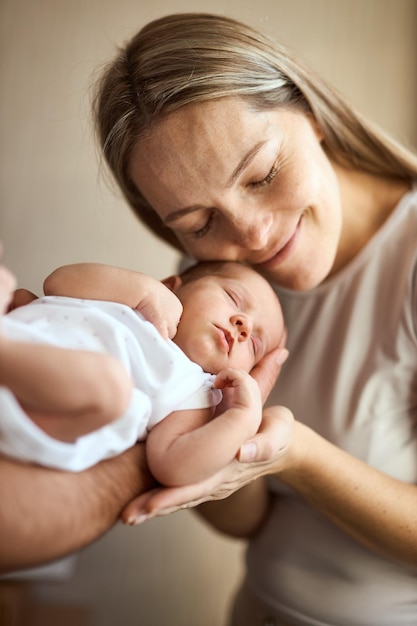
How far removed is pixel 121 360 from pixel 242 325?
0.29 metres

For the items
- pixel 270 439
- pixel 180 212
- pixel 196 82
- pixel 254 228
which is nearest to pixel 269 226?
pixel 254 228

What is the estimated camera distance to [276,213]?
1145 mm

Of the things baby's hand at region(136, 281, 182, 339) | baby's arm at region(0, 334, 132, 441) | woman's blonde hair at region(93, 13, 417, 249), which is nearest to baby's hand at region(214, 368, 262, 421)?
baby's hand at region(136, 281, 182, 339)

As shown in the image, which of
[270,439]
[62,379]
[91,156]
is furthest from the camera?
[91,156]

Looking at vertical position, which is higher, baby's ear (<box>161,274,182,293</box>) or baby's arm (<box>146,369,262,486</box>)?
baby's ear (<box>161,274,182,293</box>)

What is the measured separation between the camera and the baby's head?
1041 millimetres

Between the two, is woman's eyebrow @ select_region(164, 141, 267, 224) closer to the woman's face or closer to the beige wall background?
the woman's face

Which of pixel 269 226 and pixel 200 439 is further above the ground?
pixel 269 226

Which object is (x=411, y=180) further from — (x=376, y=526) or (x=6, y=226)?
(x=6, y=226)

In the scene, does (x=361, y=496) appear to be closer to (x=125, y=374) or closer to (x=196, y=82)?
(x=125, y=374)

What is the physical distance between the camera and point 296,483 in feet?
3.87

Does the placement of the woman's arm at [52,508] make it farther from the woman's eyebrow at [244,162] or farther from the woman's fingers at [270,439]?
the woman's eyebrow at [244,162]

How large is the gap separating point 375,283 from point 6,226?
103 centimetres

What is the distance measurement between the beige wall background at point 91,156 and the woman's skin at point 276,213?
0.50 meters
